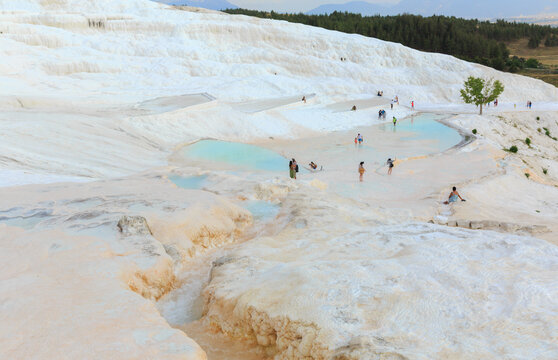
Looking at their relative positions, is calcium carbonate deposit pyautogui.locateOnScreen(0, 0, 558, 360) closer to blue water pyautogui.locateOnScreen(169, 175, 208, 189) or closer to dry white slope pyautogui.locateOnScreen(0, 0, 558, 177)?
blue water pyautogui.locateOnScreen(169, 175, 208, 189)

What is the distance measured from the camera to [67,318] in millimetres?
4508

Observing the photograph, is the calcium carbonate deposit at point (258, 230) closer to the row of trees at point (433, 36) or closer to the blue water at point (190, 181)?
the blue water at point (190, 181)

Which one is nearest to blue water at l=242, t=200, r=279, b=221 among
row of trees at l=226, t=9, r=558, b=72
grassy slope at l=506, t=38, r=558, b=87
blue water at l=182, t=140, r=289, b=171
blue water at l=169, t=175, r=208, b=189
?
blue water at l=169, t=175, r=208, b=189

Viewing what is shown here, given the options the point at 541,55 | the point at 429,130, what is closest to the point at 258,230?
the point at 429,130

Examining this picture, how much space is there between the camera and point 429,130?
27.9 metres

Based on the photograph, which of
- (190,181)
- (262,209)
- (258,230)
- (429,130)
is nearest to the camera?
(258,230)

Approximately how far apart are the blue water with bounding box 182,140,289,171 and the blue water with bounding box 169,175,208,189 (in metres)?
4.31

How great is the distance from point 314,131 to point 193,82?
1217cm

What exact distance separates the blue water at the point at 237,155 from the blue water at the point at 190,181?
4309 millimetres

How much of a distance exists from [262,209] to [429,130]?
20491mm

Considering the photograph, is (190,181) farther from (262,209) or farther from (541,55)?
(541,55)

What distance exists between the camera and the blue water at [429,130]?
2403 cm

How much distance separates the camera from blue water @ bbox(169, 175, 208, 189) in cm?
1297

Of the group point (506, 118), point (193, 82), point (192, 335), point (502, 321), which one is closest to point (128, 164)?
point (192, 335)
